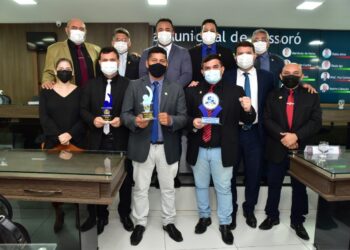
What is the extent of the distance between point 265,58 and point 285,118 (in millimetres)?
751

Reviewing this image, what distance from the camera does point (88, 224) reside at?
6.91 feet

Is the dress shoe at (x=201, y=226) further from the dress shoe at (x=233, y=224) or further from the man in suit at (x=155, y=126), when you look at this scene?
the man in suit at (x=155, y=126)

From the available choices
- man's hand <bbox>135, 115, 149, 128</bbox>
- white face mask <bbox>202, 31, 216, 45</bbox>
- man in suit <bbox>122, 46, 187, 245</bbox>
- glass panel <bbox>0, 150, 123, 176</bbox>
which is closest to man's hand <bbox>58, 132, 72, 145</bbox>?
glass panel <bbox>0, 150, 123, 176</bbox>

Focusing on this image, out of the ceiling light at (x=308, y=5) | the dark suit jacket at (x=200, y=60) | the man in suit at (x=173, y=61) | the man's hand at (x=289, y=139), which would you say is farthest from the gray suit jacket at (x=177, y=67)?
the ceiling light at (x=308, y=5)

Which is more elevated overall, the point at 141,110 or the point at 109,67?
the point at 109,67

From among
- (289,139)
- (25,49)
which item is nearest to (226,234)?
(289,139)

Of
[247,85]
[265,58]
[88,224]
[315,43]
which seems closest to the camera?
[88,224]

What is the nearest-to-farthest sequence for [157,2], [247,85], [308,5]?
[247,85]
[157,2]
[308,5]

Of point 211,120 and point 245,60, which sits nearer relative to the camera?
point 211,120

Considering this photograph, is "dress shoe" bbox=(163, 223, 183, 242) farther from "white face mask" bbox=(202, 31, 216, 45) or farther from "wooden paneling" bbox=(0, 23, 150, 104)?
"wooden paneling" bbox=(0, 23, 150, 104)

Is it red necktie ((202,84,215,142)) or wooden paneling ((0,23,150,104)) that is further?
wooden paneling ((0,23,150,104))

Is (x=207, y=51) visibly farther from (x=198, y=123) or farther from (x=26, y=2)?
(x=26, y=2)

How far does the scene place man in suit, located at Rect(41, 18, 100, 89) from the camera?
8.90ft

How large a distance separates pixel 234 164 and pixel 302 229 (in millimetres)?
882
